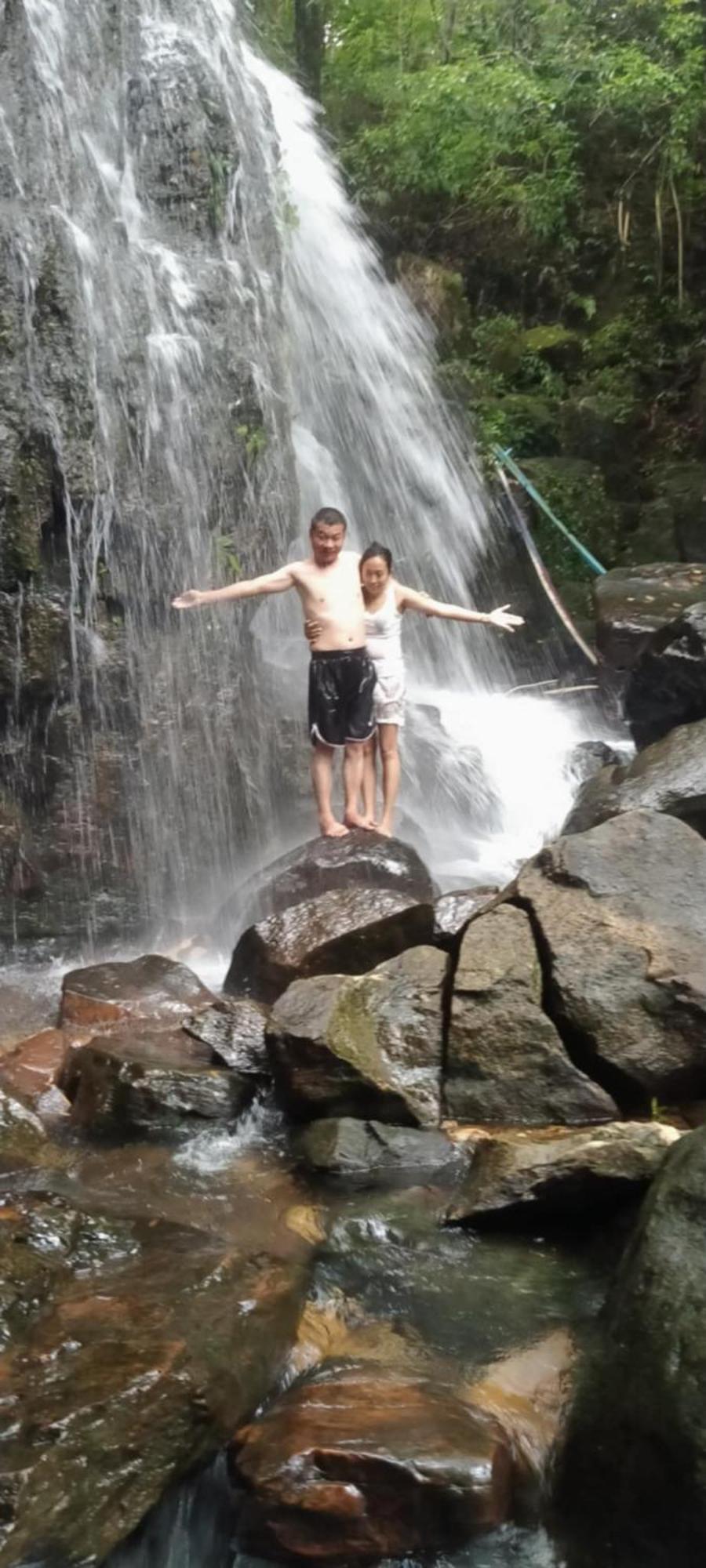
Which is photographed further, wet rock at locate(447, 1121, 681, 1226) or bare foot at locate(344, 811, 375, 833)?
bare foot at locate(344, 811, 375, 833)

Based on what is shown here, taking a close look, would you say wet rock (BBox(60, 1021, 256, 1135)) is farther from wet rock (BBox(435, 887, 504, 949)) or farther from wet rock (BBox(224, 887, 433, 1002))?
wet rock (BBox(435, 887, 504, 949))

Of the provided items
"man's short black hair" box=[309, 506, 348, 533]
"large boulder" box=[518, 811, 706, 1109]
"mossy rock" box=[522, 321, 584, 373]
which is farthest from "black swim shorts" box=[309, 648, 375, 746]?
"mossy rock" box=[522, 321, 584, 373]

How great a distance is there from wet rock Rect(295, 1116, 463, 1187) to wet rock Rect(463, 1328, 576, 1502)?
0.90m

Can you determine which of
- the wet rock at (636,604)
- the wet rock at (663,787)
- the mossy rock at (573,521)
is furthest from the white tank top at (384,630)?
the mossy rock at (573,521)

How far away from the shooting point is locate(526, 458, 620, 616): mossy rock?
1226 cm

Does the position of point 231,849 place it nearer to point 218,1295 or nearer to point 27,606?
point 27,606

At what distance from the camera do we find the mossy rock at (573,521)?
12.3 meters

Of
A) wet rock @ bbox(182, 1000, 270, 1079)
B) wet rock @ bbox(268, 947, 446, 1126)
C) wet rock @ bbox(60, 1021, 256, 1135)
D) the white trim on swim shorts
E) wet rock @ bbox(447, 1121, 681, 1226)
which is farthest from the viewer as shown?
the white trim on swim shorts

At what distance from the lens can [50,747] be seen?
7375mm

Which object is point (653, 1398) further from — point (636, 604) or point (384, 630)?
point (636, 604)

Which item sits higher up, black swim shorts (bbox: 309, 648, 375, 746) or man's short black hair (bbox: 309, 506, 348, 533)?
man's short black hair (bbox: 309, 506, 348, 533)

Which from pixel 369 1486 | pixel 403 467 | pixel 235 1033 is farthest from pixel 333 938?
pixel 403 467

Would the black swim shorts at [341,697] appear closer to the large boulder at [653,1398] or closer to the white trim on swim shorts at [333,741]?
the white trim on swim shorts at [333,741]

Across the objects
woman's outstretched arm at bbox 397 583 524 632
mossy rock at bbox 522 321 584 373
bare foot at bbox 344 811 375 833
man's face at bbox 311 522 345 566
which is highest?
mossy rock at bbox 522 321 584 373
